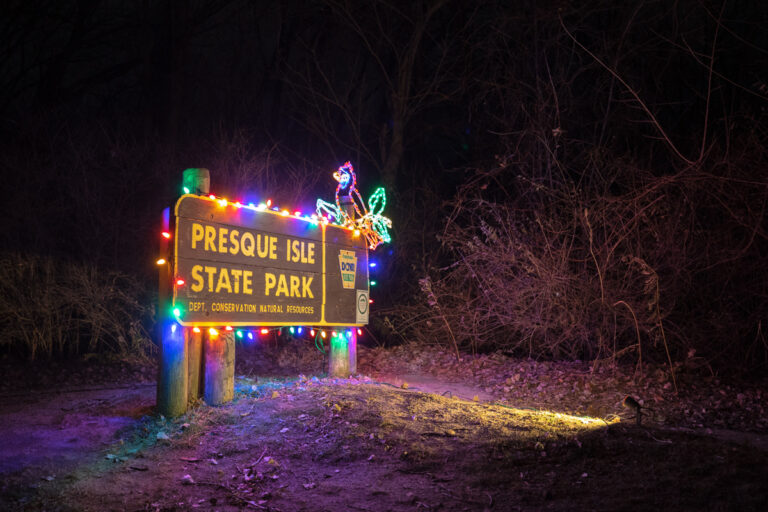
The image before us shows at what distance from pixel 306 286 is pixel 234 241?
1.39m

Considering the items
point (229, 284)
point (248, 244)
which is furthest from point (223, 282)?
point (248, 244)

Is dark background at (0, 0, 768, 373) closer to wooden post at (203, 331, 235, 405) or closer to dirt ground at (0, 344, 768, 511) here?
dirt ground at (0, 344, 768, 511)

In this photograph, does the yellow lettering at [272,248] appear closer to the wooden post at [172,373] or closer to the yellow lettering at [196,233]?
the yellow lettering at [196,233]

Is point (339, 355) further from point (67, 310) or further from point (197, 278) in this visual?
point (67, 310)

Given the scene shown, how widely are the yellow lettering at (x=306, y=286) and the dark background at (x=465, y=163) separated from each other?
3.87m

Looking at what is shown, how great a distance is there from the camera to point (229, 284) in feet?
22.2

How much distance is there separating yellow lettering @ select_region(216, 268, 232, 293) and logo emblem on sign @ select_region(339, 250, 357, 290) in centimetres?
218

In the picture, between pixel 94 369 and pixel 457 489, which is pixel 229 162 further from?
pixel 457 489

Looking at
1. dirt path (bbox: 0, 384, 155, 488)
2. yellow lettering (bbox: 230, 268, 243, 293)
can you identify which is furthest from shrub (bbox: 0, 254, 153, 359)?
yellow lettering (bbox: 230, 268, 243, 293)

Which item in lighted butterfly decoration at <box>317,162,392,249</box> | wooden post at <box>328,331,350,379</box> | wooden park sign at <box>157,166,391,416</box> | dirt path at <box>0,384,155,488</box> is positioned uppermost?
lighted butterfly decoration at <box>317,162,392,249</box>

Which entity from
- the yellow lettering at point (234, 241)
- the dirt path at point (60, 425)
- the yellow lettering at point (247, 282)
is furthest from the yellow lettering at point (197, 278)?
the dirt path at point (60, 425)

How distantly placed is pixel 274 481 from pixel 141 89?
48.4 ft

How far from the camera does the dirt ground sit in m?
3.83

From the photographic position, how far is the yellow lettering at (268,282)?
727 cm
